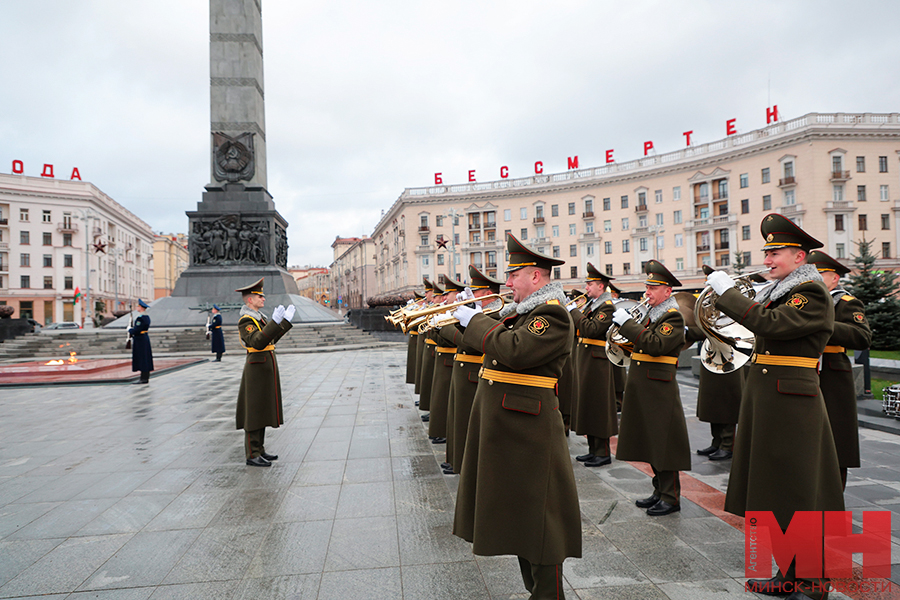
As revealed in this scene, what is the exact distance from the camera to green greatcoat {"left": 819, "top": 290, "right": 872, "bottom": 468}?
422 cm

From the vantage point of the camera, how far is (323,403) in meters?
10.0

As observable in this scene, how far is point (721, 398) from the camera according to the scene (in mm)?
6082

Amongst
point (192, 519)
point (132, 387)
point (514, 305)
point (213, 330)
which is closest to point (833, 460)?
point (514, 305)

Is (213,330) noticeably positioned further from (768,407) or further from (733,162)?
(733,162)

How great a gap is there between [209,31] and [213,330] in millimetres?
17492

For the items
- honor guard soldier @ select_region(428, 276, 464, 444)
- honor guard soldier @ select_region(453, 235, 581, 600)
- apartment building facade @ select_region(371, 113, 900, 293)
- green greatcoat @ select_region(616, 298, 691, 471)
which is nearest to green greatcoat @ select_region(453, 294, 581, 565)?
honor guard soldier @ select_region(453, 235, 581, 600)

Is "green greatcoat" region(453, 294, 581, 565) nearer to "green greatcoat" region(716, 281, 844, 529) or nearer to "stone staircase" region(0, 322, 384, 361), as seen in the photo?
"green greatcoat" region(716, 281, 844, 529)

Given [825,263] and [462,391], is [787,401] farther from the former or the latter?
[462,391]

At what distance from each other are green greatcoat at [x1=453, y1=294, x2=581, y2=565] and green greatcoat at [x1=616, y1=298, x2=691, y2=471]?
188 cm

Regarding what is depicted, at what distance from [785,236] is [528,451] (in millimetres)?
2341

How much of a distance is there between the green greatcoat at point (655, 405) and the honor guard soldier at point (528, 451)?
6.16 ft

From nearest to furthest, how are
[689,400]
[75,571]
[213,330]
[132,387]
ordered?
1. [75,571]
2. [689,400]
3. [132,387]
4. [213,330]

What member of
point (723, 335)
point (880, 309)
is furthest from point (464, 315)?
point (880, 309)

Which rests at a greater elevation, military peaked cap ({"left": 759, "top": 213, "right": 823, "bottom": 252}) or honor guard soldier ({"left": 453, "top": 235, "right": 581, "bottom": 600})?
military peaked cap ({"left": 759, "top": 213, "right": 823, "bottom": 252})
